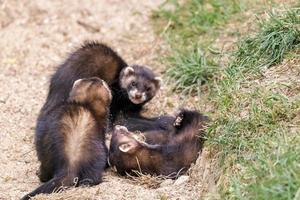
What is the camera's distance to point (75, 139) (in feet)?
26.9

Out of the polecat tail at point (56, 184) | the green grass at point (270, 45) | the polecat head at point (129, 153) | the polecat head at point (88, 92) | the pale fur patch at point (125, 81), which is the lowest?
the polecat tail at point (56, 184)

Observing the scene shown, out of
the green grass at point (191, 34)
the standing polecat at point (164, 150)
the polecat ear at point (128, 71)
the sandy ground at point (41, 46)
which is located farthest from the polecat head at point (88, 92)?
the green grass at point (191, 34)

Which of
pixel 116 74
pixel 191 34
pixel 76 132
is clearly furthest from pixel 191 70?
pixel 76 132

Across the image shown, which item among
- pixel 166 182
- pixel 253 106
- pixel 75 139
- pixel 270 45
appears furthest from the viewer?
pixel 270 45

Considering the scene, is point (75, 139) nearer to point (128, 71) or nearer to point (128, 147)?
point (128, 147)

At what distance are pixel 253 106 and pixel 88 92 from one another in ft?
6.72

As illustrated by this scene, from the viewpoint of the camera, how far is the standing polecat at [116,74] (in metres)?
→ 9.98

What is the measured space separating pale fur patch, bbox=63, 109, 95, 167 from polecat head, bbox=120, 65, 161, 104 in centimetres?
168

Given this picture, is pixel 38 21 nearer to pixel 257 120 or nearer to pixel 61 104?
pixel 61 104

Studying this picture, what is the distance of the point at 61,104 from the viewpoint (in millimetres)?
8906

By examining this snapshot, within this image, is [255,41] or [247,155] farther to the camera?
[255,41]

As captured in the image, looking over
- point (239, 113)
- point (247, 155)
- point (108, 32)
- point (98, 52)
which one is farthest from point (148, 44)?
point (247, 155)

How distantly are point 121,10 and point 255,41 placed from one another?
3456 millimetres

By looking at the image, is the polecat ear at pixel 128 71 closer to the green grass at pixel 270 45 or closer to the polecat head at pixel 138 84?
the polecat head at pixel 138 84
